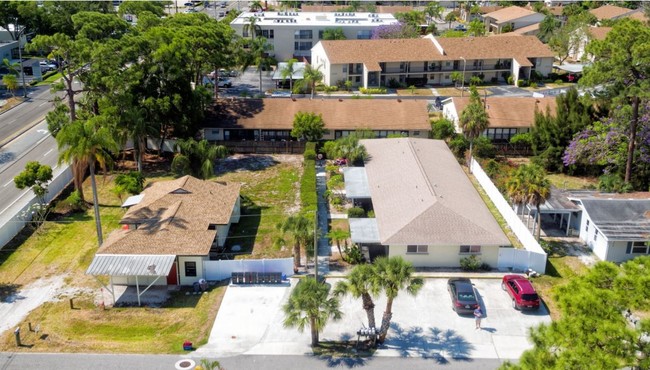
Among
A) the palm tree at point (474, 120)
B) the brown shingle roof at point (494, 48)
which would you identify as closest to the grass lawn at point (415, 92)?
the brown shingle roof at point (494, 48)

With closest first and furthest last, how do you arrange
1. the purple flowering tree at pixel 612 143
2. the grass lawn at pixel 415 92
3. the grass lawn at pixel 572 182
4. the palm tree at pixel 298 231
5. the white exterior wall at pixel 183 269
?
the white exterior wall at pixel 183 269 → the palm tree at pixel 298 231 → the purple flowering tree at pixel 612 143 → the grass lawn at pixel 572 182 → the grass lawn at pixel 415 92

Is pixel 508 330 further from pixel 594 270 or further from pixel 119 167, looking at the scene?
pixel 119 167

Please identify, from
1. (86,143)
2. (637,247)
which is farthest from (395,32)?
(86,143)

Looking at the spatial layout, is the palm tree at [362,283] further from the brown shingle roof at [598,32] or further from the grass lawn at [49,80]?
the brown shingle roof at [598,32]

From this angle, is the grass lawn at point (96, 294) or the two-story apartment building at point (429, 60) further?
the two-story apartment building at point (429, 60)

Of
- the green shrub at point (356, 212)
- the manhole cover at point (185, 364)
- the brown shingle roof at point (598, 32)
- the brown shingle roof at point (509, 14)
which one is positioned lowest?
the manhole cover at point (185, 364)

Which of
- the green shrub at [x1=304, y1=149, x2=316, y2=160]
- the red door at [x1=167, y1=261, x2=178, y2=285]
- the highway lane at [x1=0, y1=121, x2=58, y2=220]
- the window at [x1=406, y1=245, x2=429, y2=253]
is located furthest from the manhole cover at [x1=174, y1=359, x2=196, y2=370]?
the green shrub at [x1=304, y1=149, x2=316, y2=160]

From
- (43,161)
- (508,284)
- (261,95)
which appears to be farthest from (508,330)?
(261,95)

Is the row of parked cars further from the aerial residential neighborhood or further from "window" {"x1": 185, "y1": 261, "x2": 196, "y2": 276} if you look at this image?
"window" {"x1": 185, "y1": 261, "x2": 196, "y2": 276}
